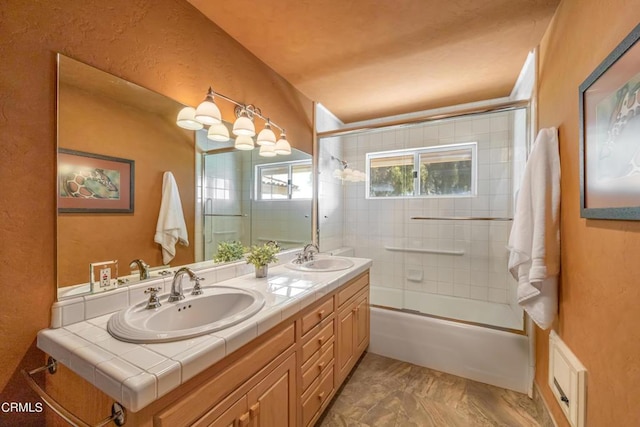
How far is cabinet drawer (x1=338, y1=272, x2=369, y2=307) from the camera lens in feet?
5.68

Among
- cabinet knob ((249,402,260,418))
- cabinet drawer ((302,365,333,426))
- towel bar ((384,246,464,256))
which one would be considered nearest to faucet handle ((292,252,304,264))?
cabinet drawer ((302,365,333,426))

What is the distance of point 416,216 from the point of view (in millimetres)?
3029

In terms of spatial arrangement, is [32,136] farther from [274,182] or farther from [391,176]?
[391,176]

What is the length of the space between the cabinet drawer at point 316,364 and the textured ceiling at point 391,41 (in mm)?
1905

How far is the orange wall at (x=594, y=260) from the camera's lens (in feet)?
2.72

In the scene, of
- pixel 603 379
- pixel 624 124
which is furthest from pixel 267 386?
pixel 624 124

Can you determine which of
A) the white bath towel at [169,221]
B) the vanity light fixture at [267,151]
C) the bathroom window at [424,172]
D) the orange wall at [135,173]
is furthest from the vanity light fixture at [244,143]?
the bathroom window at [424,172]

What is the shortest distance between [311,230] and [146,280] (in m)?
1.58

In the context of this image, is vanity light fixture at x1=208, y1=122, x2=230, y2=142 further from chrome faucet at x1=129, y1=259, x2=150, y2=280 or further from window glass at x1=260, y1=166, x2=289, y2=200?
chrome faucet at x1=129, y1=259, x2=150, y2=280

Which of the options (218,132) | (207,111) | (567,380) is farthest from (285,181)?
(567,380)

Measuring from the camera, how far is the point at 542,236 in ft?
4.41

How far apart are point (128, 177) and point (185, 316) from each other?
0.67 metres

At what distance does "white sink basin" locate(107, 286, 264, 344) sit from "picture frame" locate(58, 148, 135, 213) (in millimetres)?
441

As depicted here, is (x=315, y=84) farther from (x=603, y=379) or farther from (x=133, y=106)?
(x=603, y=379)
